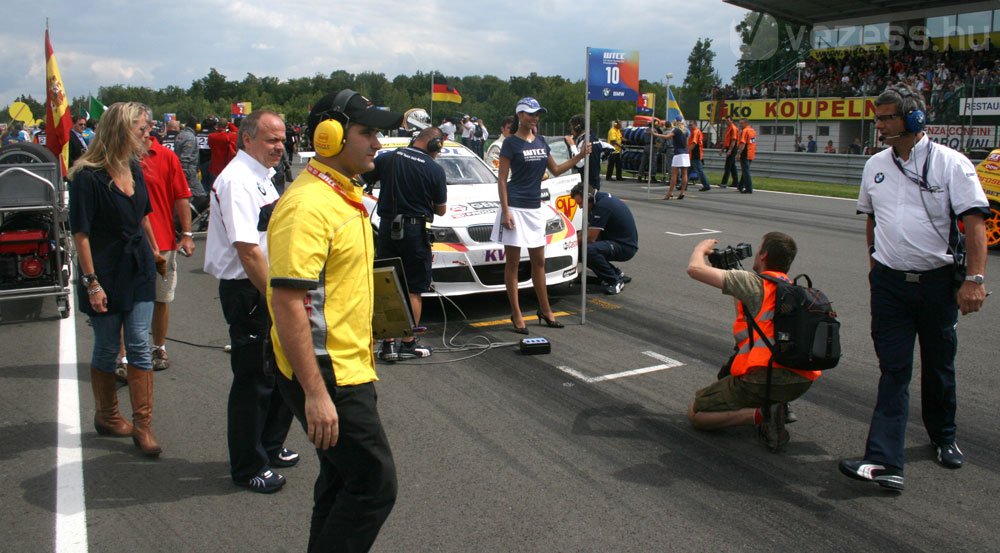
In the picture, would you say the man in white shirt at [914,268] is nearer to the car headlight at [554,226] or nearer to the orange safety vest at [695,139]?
the car headlight at [554,226]

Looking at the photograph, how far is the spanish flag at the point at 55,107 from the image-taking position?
344 inches

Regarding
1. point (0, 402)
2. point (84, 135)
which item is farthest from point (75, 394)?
point (84, 135)

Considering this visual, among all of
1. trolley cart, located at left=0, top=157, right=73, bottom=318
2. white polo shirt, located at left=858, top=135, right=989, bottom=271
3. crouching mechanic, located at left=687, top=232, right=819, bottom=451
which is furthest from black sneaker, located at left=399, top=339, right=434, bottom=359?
trolley cart, located at left=0, top=157, right=73, bottom=318

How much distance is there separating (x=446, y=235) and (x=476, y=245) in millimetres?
299

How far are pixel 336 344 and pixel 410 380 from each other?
133 inches

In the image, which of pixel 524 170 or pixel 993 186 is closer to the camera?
pixel 524 170

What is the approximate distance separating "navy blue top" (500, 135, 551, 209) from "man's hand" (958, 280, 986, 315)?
3706 mm

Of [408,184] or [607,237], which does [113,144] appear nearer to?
[408,184]

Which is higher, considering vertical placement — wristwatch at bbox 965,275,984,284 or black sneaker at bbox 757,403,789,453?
wristwatch at bbox 965,275,984,284

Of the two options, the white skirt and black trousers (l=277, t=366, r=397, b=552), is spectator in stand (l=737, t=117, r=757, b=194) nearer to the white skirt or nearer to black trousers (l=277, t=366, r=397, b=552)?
the white skirt

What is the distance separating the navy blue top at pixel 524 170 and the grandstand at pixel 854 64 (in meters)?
25.1

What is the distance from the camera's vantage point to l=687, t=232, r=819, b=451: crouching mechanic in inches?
180

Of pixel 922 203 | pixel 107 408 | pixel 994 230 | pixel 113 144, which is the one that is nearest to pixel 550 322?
pixel 922 203

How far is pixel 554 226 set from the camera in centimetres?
838
